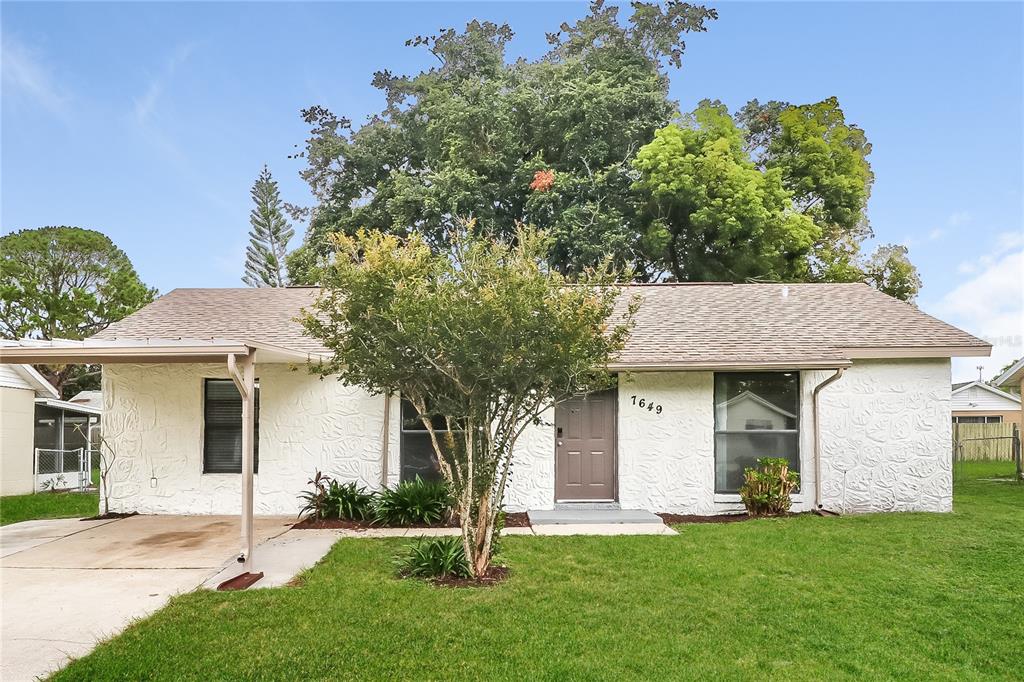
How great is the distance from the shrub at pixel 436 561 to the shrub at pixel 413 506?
7.37 ft

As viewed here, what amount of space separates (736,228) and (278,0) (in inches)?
527

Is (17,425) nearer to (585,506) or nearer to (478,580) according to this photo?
(585,506)

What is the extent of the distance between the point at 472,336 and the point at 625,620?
247 centimetres

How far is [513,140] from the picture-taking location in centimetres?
2292

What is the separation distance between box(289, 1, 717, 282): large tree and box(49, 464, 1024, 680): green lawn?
14480 millimetres

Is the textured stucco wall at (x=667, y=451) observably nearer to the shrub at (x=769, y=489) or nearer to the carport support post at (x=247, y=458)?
the shrub at (x=769, y=489)

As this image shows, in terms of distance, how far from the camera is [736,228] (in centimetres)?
2098

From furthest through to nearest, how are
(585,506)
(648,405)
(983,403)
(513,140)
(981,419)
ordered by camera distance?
(981,419) < (983,403) < (513,140) < (648,405) < (585,506)

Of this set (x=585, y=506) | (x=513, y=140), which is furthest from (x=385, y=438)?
(x=513, y=140)

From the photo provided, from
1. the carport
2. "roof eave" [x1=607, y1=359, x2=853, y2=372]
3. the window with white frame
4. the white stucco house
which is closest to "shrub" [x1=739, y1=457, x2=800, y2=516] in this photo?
"roof eave" [x1=607, y1=359, x2=853, y2=372]

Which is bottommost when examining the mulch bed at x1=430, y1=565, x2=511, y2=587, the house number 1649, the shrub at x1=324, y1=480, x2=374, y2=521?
the mulch bed at x1=430, y1=565, x2=511, y2=587

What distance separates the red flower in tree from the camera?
21953mm

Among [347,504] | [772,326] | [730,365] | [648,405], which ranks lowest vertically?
[347,504]

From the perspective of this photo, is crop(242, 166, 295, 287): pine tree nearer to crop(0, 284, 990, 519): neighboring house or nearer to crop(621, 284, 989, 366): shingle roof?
crop(0, 284, 990, 519): neighboring house
